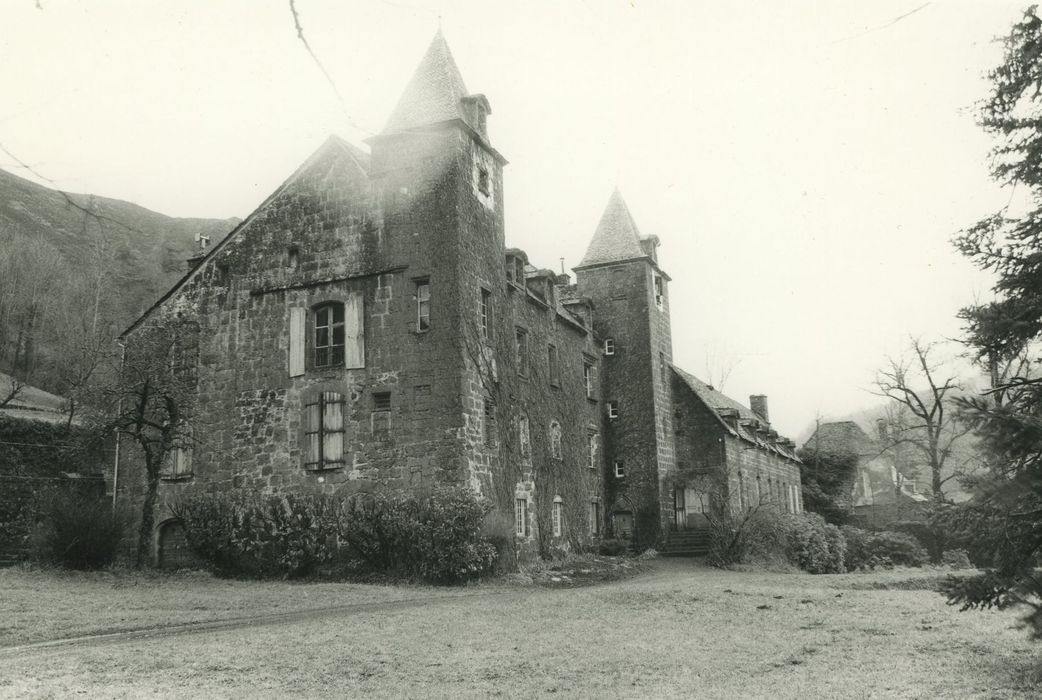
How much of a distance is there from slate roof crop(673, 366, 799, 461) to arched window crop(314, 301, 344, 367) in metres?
19.0

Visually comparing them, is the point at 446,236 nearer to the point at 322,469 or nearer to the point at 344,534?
the point at 322,469

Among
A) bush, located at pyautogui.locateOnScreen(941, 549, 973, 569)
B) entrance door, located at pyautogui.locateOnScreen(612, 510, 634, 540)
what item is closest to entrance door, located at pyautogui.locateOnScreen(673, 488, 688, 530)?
entrance door, located at pyautogui.locateOnScreen(612, 510, 634, 540)

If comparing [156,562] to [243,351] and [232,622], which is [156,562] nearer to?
[243,351]

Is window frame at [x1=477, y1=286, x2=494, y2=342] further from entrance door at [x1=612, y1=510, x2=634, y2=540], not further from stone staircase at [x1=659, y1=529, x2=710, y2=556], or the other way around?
stone staircase at [x1=659, y1=529, x2=710, y2=556]

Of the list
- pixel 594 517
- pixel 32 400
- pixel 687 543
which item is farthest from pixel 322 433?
pixel 32 400

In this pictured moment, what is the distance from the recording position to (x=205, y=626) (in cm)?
1338

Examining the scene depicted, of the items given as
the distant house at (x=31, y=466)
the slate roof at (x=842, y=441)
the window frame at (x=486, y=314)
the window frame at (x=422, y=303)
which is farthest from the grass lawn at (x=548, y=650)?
the slate roof at (x=842, y=441)

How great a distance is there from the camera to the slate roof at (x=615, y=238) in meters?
38.4

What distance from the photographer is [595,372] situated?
3653cm

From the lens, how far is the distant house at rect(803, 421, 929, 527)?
47.6 metres

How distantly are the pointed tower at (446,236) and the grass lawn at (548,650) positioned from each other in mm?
7021

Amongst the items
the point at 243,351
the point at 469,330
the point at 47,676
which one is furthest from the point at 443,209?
the point at 47,676

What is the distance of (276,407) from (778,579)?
1462 cm

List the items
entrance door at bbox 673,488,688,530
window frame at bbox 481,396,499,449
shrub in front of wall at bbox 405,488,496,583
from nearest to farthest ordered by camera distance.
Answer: shrub in front of wall at bbox 405,488,496,583 < window frame at bbox 481,396,499,449 < entrance door at bbox 673,488,688,530
